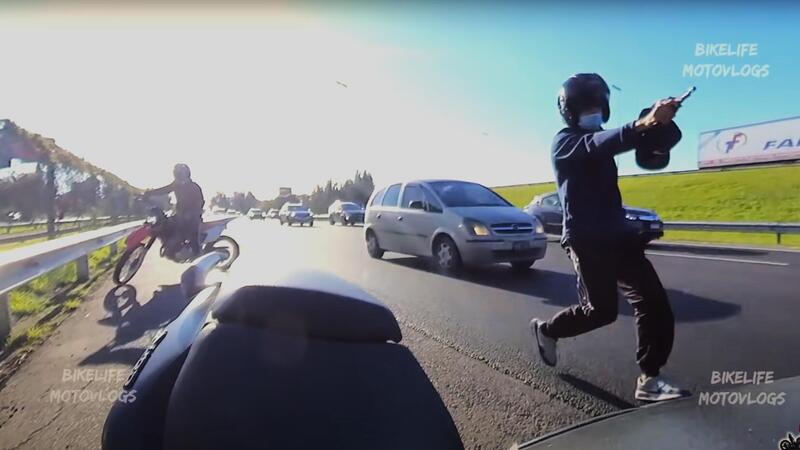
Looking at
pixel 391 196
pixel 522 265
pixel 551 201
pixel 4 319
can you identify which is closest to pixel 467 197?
pixel 391 196

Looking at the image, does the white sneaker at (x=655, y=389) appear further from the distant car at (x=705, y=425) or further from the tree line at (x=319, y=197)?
the tree line at (x=319, y=197)

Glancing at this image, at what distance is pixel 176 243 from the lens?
2.64 meters

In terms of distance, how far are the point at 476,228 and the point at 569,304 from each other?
120cm

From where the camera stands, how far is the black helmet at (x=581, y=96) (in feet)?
5.16

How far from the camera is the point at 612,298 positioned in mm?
2148

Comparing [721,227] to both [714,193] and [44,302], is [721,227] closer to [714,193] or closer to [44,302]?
[714,193]

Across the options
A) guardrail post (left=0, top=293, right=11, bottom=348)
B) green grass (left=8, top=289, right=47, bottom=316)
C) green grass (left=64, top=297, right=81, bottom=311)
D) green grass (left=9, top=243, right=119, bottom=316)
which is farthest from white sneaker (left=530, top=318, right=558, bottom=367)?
green grass (left=8, top=289, right=47, bottom=316)

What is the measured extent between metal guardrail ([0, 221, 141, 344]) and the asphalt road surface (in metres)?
0.38

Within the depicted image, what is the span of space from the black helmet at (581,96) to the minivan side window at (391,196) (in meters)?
2.20

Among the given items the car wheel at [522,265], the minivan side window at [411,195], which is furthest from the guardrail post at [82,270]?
the car wheel at [522,265]

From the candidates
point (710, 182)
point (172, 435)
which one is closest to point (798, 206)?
point (710, 182)

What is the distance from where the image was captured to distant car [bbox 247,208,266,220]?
2042mm

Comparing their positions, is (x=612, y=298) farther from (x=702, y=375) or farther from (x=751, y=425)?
(x=751, y=425)

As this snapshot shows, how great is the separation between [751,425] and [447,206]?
305 centimetres
